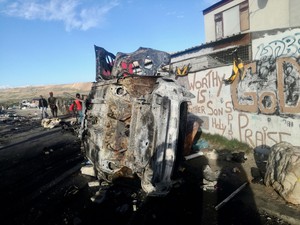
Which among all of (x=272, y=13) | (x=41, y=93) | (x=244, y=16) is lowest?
(x=41, y=93)

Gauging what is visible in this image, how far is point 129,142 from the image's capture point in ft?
15.7

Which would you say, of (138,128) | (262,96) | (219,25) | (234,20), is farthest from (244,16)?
(138,128)

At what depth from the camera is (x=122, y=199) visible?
4.70m

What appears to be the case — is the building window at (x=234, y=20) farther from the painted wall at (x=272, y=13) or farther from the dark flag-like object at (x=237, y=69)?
the dark flag-like object at (x=237, y=69)

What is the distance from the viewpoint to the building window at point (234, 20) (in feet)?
59.8

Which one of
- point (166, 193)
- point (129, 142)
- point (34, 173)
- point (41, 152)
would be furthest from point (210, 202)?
point (41, 152)

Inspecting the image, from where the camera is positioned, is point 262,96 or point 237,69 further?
point 237,69

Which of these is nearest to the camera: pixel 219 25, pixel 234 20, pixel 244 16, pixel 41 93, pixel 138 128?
pixel 138 128

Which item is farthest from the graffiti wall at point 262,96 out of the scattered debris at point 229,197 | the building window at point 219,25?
the building window at point 219,25

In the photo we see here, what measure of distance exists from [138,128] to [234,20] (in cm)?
1712

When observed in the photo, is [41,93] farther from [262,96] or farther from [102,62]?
[262,96]

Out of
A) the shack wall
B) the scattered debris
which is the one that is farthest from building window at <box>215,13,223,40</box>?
the scattered debris

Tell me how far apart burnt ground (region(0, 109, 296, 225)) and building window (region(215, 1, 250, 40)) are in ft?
48.4

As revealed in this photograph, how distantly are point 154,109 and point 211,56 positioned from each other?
8.93 meters
